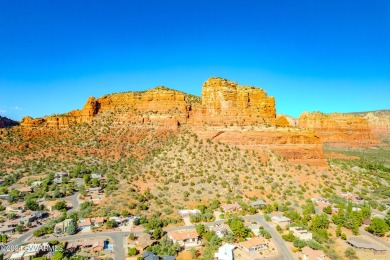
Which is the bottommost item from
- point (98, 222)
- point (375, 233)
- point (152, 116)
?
point (375, 233)

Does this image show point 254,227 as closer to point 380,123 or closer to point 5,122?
point 5,122

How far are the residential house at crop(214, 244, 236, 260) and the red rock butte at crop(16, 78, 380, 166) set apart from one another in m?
26.2

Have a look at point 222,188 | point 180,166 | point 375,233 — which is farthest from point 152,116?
point 375,233

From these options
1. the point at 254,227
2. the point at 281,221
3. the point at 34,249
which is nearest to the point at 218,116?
the point at 281,221

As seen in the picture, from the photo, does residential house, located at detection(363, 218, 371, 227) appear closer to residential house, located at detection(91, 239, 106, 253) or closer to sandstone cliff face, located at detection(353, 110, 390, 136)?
residential house, located at detection(91, 239, 106, 253)

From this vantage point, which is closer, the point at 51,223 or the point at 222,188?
the point at 51,223

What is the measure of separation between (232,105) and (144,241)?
3501 centimetres

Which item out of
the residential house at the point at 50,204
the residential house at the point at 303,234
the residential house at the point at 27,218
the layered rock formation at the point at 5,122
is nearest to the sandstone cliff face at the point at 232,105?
the residential house at the point at 303,234

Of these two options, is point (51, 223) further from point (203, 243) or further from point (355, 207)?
point (355, 207)

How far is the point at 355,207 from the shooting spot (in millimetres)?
43156

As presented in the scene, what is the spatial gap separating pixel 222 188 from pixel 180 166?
8.82m

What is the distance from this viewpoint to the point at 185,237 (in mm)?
31312

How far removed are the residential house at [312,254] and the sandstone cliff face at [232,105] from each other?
30.2m

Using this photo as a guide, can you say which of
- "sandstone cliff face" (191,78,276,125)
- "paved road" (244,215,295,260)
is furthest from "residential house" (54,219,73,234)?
"sandstone cliff face" (191,78,276,125)
